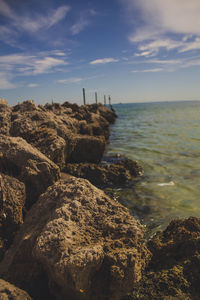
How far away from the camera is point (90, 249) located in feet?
7.18

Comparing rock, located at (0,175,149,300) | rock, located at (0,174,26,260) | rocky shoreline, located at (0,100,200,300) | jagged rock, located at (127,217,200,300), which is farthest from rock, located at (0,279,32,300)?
jagged rock, located at (127,217,200,300)

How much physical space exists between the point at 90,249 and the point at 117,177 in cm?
440

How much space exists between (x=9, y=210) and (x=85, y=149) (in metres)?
4.56

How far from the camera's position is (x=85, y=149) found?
755cm

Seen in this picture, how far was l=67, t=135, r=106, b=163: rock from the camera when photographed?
24.5 feet

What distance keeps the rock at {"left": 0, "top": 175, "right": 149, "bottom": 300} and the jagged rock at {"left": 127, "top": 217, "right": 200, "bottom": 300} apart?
21 centimetres

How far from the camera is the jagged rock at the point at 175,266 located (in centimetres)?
240

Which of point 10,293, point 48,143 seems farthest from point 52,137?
point 10,293

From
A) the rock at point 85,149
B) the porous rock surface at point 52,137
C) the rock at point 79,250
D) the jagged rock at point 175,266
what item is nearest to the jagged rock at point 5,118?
the porous rock surface at point 52,137

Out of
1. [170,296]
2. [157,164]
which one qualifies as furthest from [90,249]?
[157,164]

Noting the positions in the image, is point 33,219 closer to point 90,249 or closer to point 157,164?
point 90,249

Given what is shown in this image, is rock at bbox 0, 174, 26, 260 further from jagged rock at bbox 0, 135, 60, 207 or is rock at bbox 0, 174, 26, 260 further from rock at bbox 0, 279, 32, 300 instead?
rock at bbox 0, 279, 32, 300

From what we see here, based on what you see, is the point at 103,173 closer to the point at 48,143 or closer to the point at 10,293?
the point at 48,143

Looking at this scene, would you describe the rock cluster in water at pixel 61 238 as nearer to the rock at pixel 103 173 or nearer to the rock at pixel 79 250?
the rock at pixel 79 250
